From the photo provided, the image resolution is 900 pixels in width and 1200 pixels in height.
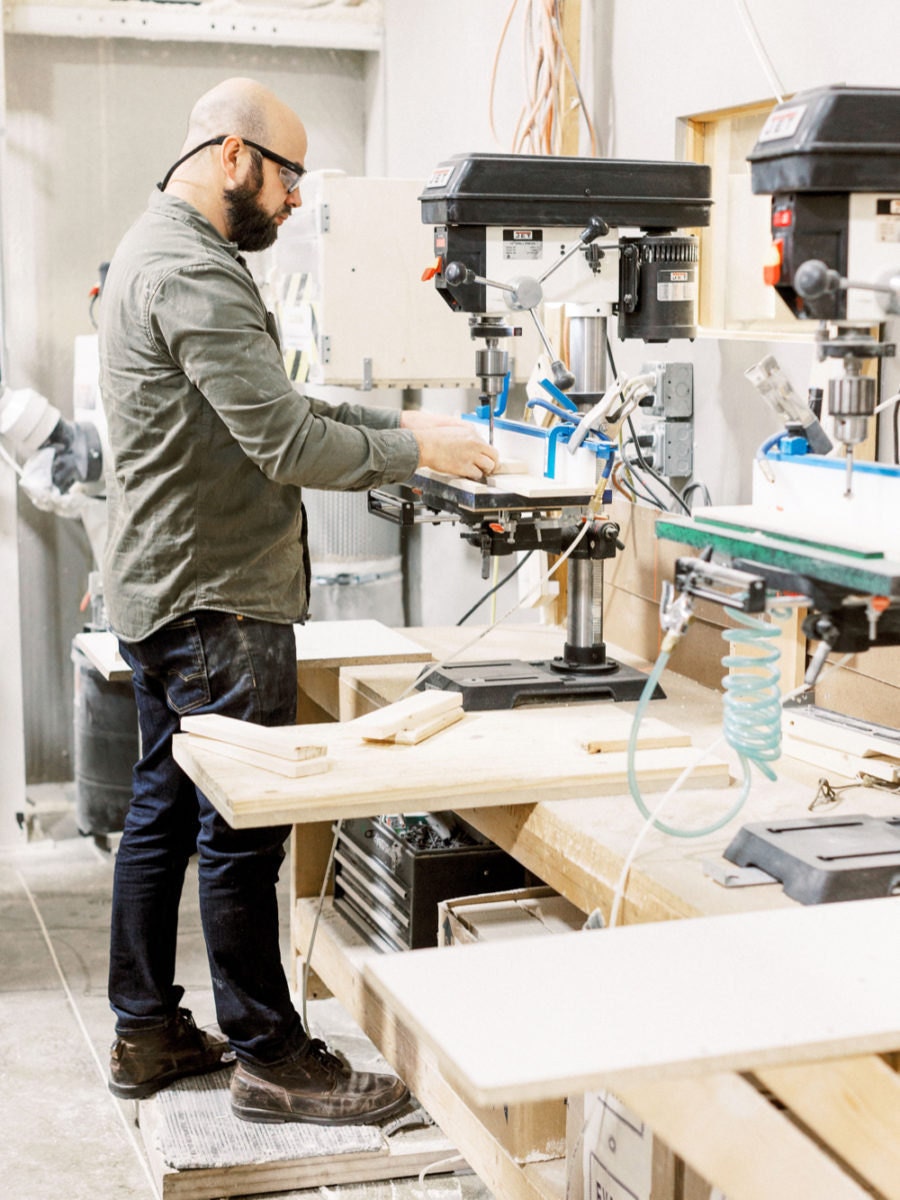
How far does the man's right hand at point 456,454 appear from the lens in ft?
7.71

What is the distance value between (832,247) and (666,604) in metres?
0.40

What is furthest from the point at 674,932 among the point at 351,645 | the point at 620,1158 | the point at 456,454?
the point at 351,645

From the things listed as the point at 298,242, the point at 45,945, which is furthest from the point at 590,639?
the point at 45,945

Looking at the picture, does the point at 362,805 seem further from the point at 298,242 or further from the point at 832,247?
the point at 298,242

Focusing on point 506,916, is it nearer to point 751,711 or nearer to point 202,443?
point 751,711

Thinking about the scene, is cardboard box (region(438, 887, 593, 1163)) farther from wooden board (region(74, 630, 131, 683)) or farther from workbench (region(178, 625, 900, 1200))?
wooden board (region(74, 630, 131, 683))

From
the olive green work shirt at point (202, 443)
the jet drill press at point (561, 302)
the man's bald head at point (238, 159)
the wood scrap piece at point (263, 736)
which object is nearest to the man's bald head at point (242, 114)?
the man's bald head at point (238, 159)

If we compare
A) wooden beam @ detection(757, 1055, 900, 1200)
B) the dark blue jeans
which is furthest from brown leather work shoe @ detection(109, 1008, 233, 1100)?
wooden beam @ detection(757, 1055, 900, 1200)

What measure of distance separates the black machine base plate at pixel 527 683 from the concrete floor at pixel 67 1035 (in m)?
0.87

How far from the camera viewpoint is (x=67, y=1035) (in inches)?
121

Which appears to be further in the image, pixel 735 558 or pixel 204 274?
pixel 204 274

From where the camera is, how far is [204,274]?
2.29m

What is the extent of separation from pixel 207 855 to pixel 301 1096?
17.7 inches

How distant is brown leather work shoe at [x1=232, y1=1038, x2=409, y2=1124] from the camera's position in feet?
8.32
